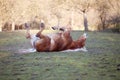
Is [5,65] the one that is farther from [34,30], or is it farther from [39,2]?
[39,2]

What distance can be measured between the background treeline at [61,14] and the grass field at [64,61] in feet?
0.46

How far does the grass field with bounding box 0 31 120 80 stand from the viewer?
3.78m

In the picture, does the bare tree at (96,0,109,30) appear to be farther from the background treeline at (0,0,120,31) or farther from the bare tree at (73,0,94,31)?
the bare tree at (73,0,94,31)

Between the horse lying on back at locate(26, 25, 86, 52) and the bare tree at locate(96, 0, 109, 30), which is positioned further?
the bare tree at locate(96, 0, 109, 30)

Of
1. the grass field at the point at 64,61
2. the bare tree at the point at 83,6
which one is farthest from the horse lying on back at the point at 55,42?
the bare tree at the point at 83,6

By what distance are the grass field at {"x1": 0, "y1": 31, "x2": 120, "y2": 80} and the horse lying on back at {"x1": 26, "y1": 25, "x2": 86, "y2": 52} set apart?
7cm

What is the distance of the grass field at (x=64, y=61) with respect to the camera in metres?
3.78

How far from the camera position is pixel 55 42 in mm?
4305

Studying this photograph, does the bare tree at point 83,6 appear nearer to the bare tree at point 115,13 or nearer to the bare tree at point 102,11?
the bare tree at point 102,11

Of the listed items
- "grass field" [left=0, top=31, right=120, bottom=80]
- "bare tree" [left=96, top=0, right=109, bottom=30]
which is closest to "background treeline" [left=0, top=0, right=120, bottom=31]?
"bare tree" [left=96, top=0, right=109, bottom=30]

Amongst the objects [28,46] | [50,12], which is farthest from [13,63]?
[50,12]

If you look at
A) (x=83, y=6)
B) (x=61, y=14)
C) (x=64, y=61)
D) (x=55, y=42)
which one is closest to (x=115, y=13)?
(x=83, y=6)

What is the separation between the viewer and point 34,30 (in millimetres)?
4238

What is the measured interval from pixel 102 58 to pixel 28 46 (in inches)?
39.3
